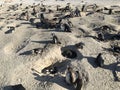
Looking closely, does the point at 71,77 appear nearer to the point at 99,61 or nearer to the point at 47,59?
the point at 99,61

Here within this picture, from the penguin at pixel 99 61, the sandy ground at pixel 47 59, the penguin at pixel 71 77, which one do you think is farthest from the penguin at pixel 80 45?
the penguin at pixel 71 77

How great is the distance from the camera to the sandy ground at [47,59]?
12.1 m

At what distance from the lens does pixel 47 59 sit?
14.3 m

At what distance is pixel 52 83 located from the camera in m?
11.9

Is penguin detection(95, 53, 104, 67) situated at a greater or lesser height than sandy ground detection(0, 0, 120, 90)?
greater

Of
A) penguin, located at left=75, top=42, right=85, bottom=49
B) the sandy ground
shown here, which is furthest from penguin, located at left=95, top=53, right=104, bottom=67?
penguin, located at left=75, top=42, right=85, bottom=49

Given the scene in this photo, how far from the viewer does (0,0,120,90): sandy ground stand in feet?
39.7

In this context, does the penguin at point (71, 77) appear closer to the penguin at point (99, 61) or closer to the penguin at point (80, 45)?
the penguin at point (99, 61)

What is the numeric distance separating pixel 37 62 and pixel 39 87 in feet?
7.79

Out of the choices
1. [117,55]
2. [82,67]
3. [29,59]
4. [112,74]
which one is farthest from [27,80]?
[117,55]

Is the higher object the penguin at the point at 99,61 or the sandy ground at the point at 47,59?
the penguin at the point at 99,61

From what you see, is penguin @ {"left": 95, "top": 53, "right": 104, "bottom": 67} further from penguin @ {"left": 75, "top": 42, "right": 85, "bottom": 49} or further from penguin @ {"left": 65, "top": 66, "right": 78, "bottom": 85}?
penguin @ {"left": 65, "top": 66, "right": 78, "bottom": 85}

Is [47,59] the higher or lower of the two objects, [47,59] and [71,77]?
the lower

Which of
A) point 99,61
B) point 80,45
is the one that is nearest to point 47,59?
point 80,45
